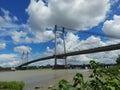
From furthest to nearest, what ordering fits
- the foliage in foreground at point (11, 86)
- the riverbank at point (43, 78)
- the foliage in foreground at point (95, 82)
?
the riverbank at point (43, 78) < the foliage in foreground at point (11, 86) < the foliage in foreground at point (95, 82)

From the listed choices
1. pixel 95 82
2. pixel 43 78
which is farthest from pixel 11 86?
pixel 43 78

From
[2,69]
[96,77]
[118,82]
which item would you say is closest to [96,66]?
[96,77]

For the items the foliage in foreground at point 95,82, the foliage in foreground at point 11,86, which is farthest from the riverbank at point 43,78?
the foliage in foreground at point 95,82

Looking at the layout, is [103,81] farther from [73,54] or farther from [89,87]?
[73,54]

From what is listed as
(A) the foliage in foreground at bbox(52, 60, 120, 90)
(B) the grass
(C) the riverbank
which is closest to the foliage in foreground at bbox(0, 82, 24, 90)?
(B) the grass

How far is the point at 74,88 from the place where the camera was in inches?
122

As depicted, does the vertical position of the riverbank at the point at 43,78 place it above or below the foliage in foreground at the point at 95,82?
above

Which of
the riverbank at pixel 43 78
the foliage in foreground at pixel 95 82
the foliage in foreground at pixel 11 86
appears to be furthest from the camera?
the riverbank at pixel 43 78

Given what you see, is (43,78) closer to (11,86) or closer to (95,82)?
(11,86)

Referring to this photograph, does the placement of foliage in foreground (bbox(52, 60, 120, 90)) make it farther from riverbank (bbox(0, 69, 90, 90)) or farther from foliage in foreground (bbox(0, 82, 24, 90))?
riverbank (bbox(0, 69, 90, 90))

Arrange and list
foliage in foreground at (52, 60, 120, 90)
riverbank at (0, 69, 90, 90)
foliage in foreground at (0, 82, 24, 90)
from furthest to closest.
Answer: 1. riverbank at (0, 69, 90, 90)
2. foliage in foreground at (0, 82, 24, 90)
3. foliage in foreground at (52, 60, 120, 90)

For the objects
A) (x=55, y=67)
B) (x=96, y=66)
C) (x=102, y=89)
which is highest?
(x=55, y=67)

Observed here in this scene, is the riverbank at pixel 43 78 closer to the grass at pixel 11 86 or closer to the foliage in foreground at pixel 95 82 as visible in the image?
the grass at pixel 11 86

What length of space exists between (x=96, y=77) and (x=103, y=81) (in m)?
0.12
